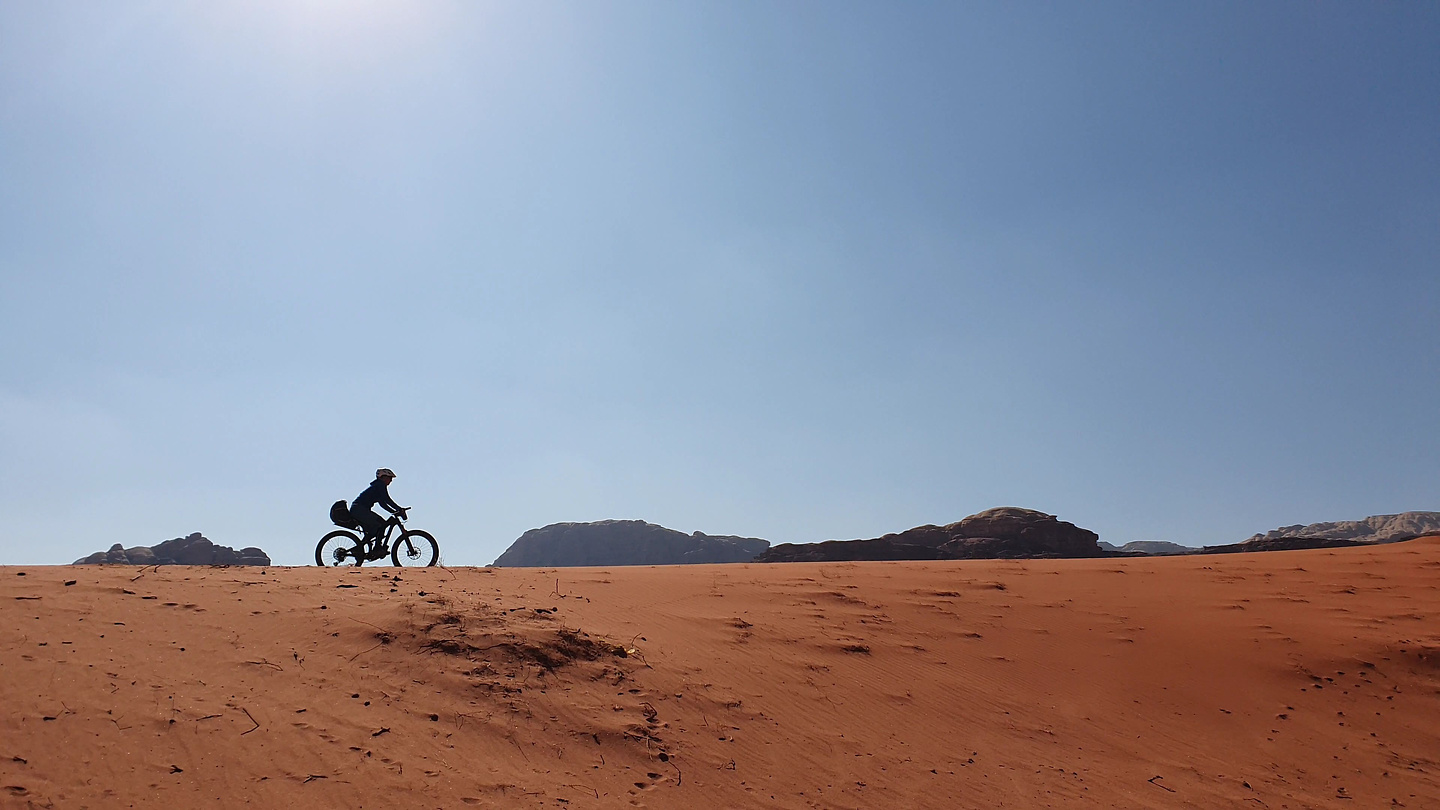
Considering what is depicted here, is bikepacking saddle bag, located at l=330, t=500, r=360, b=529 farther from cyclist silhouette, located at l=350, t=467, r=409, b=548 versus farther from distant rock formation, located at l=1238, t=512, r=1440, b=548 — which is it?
distant rock formation, located at l=1238, t=512, r=1440, b=548

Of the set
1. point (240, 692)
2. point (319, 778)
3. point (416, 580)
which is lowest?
point (319, 778)

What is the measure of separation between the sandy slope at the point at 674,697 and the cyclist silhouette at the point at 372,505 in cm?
278

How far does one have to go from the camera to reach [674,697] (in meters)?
7.27

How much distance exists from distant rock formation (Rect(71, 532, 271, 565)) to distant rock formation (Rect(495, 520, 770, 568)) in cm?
4480

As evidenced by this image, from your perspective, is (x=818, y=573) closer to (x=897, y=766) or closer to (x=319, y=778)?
(x=897, y=766)

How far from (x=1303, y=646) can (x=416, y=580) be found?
12.4 m

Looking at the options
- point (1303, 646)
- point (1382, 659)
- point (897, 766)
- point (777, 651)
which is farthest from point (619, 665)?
point (1382, 659)

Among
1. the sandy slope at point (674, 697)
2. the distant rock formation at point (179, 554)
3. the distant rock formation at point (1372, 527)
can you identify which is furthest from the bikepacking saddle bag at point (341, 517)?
the distant rock formation at point (1372, 527)

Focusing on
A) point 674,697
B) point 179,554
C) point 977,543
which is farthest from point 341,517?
point 179,554

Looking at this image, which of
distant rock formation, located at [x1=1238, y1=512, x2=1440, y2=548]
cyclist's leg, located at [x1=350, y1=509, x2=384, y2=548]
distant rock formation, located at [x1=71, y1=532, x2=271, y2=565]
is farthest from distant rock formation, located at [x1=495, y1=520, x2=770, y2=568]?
cyclist's leg, located at [x1=350, y1=509, x2=384, y2=548]

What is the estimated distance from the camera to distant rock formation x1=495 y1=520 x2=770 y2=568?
111m

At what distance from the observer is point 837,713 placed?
24.5 ft

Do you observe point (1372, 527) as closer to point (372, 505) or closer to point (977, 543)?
point (977, 543)

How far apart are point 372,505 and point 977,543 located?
47.6 meters
